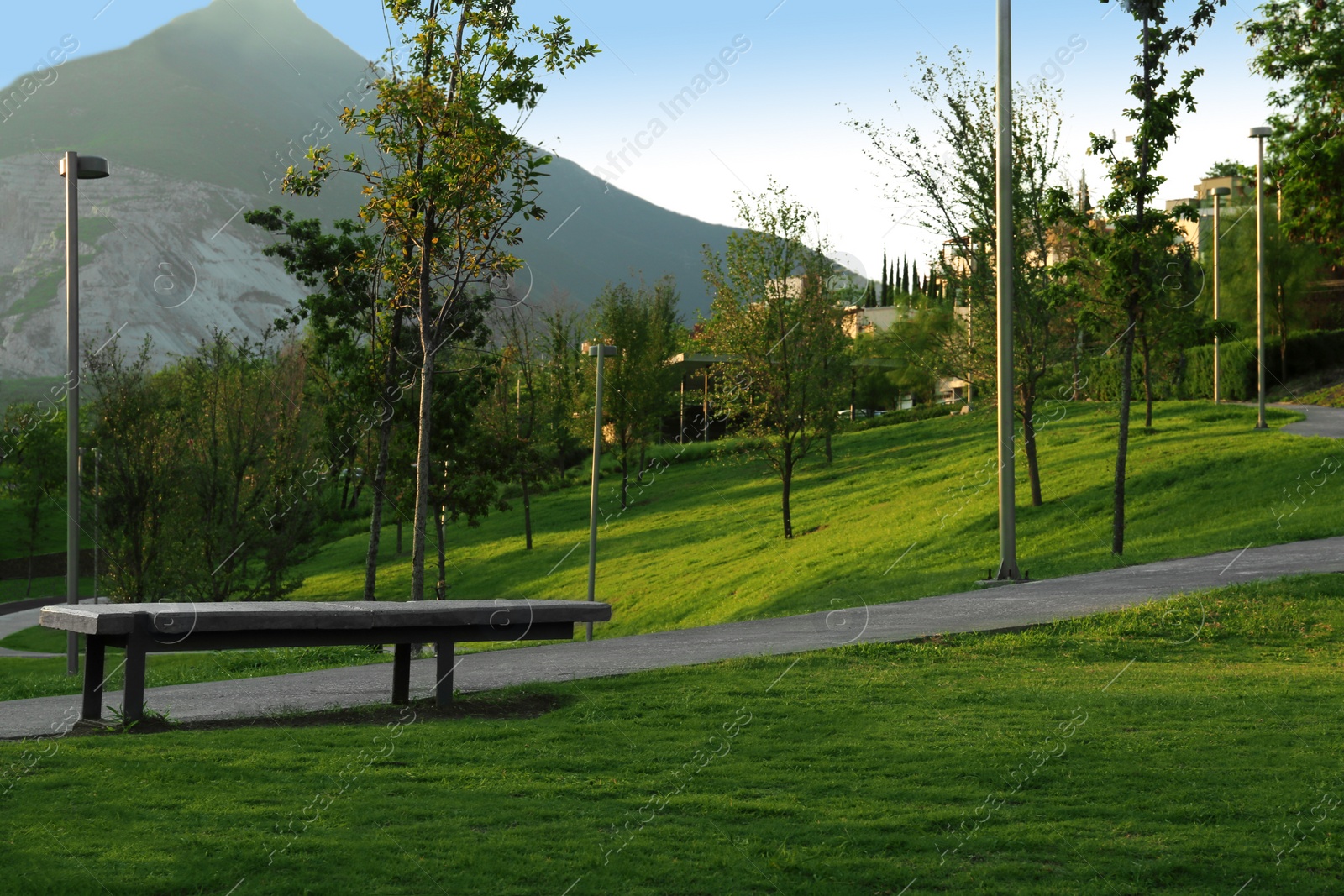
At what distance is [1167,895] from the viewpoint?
481 cm

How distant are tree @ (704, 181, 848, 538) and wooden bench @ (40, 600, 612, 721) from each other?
25.0 m

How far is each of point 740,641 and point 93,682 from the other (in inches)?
275

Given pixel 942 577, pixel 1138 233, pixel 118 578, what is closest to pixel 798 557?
pixel 942 577

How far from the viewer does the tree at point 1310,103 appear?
21.4m

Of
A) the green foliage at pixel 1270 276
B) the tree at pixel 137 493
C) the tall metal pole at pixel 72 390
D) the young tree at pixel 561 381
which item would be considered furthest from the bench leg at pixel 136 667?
the green foliage at pixel 1270 276

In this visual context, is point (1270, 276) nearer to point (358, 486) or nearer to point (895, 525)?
point (895, 525)

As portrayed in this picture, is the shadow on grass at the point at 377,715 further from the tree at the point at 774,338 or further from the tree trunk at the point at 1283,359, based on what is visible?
the tree trunk at the point at 1283,359

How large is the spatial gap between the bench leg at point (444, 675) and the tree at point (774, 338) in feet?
82.0

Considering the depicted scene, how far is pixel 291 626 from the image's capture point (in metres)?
8.27

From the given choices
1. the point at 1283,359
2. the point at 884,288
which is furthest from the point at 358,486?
the point at 884,288

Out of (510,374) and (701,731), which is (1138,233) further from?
(510,374)

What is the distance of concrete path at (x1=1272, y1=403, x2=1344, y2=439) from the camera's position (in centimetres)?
2866

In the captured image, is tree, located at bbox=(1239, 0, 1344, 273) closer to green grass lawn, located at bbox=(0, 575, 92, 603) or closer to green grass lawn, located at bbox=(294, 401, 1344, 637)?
green grass lawn, located at bbox=(294, 401, 1344, 637)

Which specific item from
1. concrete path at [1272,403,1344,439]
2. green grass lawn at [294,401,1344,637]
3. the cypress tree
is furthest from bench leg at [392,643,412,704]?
the cypress tree
